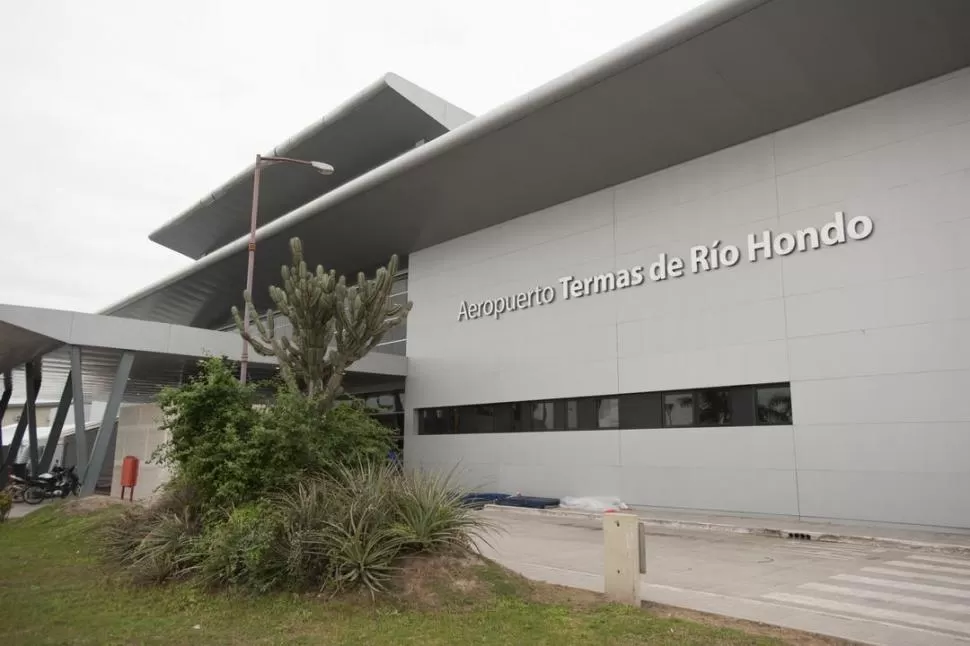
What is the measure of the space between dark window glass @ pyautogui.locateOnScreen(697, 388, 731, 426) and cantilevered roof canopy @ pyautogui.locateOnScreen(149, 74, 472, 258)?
13792mm

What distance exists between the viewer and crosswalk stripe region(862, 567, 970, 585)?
8859mm

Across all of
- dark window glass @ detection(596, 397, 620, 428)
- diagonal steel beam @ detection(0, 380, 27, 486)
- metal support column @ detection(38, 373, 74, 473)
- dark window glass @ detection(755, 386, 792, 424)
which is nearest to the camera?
dark window glass @ detection(755, 386, 792, 424)

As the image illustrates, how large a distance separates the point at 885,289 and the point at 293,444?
12245 mm

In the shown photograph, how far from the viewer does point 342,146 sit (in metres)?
28.0

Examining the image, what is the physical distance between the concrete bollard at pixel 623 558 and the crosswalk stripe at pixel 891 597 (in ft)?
8.82

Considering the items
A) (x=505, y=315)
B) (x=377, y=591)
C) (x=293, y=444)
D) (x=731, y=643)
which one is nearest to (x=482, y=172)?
(x=505, y=315)

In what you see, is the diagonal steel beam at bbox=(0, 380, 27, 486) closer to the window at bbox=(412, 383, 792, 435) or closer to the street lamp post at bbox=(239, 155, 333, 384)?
the street lamp post at bbox=(239, 155, 333, 384)

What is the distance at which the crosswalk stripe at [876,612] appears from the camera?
6543mm

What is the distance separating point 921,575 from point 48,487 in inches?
929

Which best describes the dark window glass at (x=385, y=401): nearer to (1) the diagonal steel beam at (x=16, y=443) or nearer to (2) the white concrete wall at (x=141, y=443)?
(2) the white concrete wall at (x=141, y=443)

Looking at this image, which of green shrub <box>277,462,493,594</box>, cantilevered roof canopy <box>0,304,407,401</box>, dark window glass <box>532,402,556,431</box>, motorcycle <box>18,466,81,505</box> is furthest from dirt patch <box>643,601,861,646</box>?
motorcycle <box>18,466,81,505</box>

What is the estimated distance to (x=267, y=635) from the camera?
20.8 ft

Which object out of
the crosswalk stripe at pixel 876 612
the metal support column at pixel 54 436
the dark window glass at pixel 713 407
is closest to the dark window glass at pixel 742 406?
the dark window glass at pixel 713 407

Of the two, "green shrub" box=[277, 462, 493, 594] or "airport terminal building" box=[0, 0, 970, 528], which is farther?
"airport terminal building" box=[0, 0, 970, 528]
